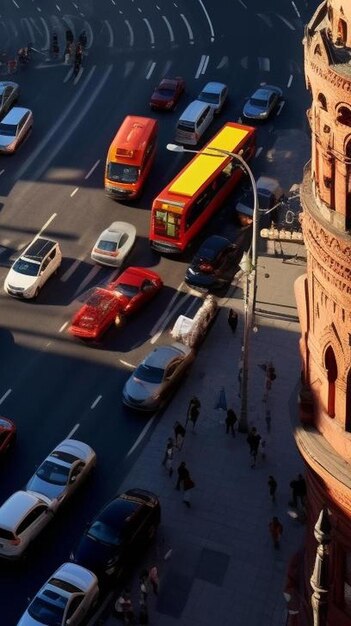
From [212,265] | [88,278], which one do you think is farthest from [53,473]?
[212,265]

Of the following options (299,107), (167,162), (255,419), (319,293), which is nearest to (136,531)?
(255,419)

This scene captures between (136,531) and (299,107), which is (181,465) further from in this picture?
(299,107)

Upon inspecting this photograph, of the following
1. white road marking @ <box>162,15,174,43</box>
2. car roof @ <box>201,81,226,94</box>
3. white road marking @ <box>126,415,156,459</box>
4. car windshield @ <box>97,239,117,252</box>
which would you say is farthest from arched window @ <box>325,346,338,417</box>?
white road marking @ <box>162,15,174,43</box>

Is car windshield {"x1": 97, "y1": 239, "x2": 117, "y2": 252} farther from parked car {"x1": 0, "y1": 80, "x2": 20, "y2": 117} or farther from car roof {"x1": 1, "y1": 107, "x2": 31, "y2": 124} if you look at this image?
parked car {"x1": 0, "y1": 80, "x2": 20, "y2": 117}

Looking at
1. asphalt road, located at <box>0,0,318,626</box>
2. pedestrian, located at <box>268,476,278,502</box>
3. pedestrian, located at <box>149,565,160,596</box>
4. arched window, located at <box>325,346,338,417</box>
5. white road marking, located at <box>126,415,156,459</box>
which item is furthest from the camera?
asphalt road, located at <box>0,0,318,626</box>

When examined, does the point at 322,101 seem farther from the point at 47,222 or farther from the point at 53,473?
the point at 47,222

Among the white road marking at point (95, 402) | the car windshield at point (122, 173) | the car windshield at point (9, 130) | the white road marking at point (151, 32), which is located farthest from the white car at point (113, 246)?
the white road marking at point (151, 32)

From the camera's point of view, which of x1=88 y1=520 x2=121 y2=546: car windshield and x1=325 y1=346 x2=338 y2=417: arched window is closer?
x1=325 y1=346 x2=338 y2=417: arched window
